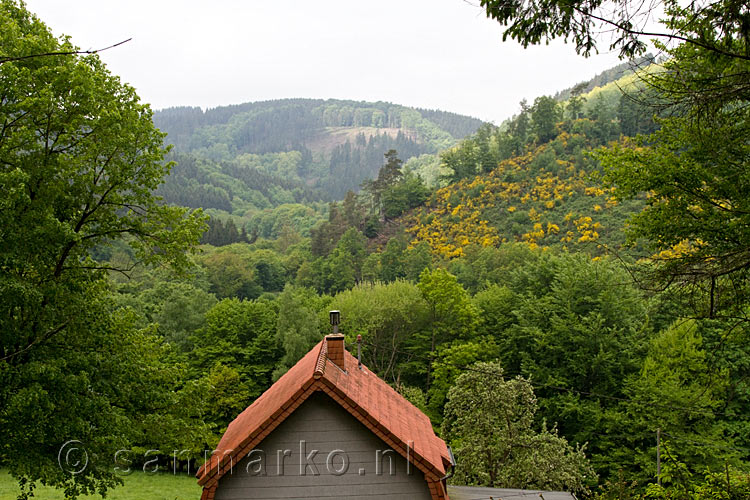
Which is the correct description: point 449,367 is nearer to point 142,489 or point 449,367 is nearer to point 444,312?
point 444,312

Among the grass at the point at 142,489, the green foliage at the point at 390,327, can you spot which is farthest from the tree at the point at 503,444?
the green foliage at the point at 390,327

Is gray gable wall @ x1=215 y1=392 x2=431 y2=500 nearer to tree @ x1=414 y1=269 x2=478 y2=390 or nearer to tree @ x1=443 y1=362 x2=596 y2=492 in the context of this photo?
tree @ x1=443 y1=362 x2=596 y2=492

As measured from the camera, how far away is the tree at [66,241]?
10.0 meters

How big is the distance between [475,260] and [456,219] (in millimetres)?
14188

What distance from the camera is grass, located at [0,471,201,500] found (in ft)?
65.2

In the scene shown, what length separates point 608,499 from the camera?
10977 millimetres

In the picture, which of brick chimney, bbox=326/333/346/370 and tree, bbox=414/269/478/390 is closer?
brick chimney, bbox=326/333/346/370

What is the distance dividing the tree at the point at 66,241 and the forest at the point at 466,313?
0.05 metres

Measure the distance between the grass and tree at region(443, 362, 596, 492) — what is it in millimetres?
10348

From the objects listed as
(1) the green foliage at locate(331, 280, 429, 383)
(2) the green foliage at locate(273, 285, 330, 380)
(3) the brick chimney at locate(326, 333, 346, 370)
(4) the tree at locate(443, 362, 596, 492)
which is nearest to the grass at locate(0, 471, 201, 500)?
(2) the green foliage at locate(273, 285, 330, 380)

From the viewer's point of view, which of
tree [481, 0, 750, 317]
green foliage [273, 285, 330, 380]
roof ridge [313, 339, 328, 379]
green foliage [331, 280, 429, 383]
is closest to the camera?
tree [481, 0, 750, 317]

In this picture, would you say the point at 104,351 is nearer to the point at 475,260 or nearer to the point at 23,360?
the point at 23,360

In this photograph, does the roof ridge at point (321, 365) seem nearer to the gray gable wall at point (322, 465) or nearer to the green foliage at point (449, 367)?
the gray gable wall at point (322, 465)

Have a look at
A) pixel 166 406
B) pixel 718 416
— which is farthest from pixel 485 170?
pixel 166 406
